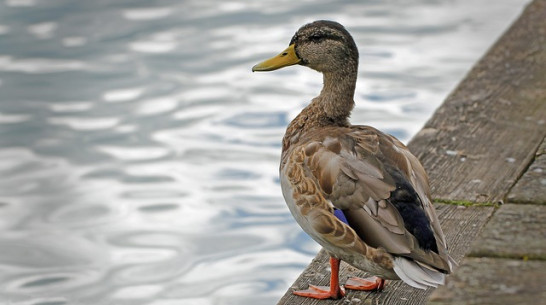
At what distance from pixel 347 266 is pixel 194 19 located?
601 centimetres

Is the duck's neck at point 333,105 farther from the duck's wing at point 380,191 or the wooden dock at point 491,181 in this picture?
the wooden dock at point 491,181

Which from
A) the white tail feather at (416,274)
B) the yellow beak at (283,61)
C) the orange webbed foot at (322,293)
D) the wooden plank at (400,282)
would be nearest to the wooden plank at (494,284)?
the white tail feather at (416,274)

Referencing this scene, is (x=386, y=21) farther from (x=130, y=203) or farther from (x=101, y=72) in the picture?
(x=130, y=203)

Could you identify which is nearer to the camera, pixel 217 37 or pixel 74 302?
pixel 74 302

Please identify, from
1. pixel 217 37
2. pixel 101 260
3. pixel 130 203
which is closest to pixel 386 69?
pixel 217 37

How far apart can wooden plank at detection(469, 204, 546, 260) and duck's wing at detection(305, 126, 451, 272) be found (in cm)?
16

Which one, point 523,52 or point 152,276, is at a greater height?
point 523,52

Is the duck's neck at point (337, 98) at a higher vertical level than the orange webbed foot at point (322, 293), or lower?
higher

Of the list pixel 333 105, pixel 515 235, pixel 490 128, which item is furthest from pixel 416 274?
pixel 490 128

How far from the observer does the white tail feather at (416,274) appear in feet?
10.1

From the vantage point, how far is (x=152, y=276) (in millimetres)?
5184

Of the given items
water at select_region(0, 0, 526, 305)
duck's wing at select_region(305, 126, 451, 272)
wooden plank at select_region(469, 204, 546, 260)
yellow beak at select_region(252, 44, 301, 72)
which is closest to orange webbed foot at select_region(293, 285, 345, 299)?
duck's wing at select_region(305, 126, 451, 272)

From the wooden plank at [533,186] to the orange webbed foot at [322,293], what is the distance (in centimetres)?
68

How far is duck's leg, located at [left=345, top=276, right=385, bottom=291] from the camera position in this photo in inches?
140
